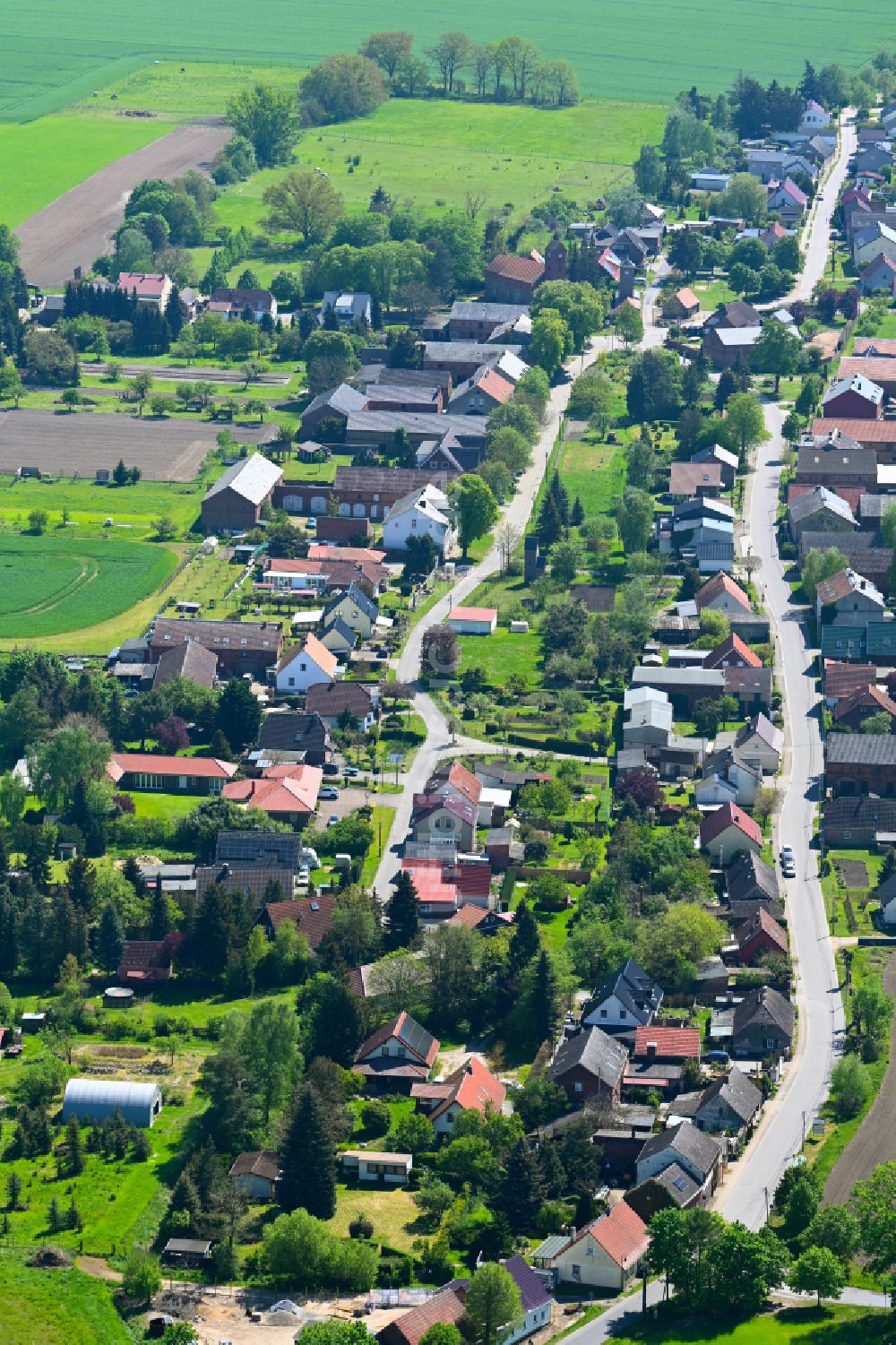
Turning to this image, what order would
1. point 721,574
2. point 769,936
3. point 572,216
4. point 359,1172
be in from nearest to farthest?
point 359,1172 → point 769,936 → point 721,574 → point 572,216

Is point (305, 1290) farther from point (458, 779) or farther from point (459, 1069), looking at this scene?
point (458, 779)

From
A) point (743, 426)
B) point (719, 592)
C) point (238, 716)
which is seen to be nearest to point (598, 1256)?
point (238, 716)

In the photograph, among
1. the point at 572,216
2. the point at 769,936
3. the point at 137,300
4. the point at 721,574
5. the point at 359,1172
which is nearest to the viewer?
the point at 359,1172

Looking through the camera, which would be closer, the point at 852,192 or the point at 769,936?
the point at 769,936

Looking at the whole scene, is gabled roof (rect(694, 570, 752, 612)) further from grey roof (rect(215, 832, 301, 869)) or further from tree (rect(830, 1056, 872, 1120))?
tree (rect(830, 1056, 872, 1120))

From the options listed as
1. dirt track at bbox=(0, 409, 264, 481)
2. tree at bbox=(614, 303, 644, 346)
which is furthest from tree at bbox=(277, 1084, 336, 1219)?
tree at bbox=(614, 303, 644, 346)

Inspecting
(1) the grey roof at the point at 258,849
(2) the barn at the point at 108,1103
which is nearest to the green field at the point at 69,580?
(1) the grey roof at the point at 258,849

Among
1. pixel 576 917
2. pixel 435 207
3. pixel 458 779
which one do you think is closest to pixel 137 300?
pixel 435 207
